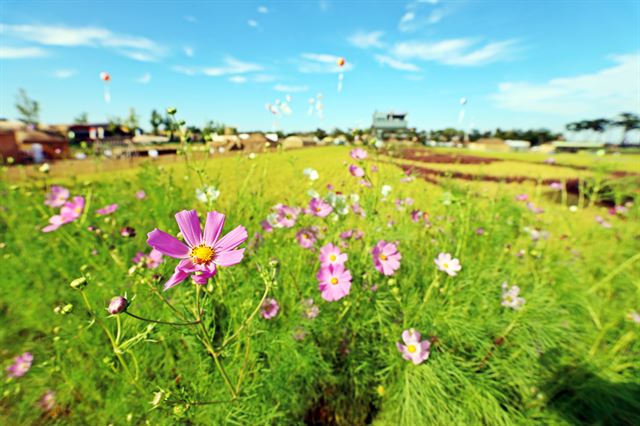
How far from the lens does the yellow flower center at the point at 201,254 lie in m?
0.52

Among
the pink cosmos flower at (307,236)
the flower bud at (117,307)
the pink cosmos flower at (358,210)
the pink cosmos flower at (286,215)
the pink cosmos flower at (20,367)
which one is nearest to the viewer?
the flower bud at (117,307)

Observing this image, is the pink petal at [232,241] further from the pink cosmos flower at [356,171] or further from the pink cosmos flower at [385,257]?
the pink cosmos flower at [356,171]

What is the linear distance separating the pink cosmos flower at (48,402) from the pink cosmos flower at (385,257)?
1442 millimetres

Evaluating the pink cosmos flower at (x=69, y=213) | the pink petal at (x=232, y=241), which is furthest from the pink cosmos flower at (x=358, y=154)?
the pink cosmos flower at (x=69, y=213)

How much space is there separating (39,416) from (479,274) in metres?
2.12

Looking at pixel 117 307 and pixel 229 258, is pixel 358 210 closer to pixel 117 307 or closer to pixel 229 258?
pixel 229 258

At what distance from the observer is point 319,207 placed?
1363 millimetres

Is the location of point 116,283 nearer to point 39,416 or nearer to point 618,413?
point 39,416

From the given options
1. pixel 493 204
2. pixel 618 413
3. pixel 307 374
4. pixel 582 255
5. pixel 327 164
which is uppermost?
pixel 327 164

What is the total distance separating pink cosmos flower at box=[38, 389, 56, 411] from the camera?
3.70 ft

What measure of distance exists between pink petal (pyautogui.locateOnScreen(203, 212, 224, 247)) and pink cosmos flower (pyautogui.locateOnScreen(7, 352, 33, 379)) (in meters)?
1.33

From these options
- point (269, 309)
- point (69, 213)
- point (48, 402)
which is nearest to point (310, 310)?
point (269, 309)

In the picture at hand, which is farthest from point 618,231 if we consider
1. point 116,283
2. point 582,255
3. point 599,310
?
point 116,283

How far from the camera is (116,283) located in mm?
1364
